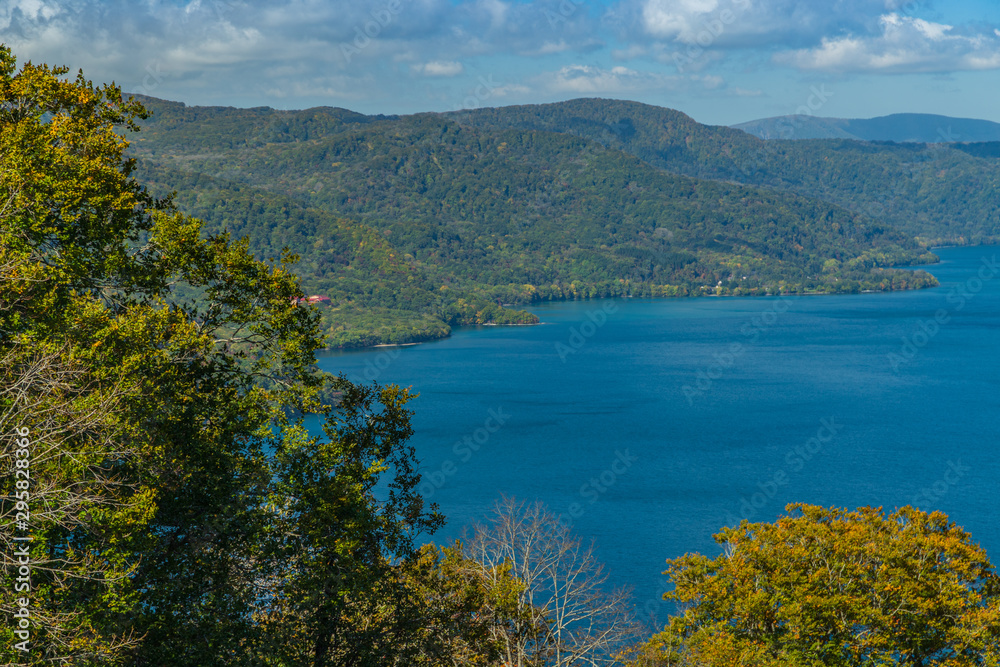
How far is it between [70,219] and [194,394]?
354cm

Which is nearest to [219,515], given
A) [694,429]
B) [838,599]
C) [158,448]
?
[158,448]

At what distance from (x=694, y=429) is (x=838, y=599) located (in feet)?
274

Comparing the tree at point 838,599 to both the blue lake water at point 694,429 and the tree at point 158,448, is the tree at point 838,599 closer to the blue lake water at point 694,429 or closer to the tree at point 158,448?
the tree at point 158,448

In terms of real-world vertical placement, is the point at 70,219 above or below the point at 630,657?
above

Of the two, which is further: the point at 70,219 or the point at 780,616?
the point at 780,616

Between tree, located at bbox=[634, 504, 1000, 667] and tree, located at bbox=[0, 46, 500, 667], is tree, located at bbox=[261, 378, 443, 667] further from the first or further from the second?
tree, located at bbox=[634, 504, 1000, 667]

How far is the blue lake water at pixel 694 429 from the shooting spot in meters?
71.9

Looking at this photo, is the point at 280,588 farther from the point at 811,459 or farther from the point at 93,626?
the point at 811,459

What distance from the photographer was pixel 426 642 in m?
18.0

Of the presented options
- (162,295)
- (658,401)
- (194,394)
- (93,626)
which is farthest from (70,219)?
(658,401)

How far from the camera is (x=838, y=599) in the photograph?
1958cm

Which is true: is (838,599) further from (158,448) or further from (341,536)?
(158,448)

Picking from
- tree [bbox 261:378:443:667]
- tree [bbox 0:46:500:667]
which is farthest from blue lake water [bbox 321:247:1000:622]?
tree [bbox 0:46:500:667]

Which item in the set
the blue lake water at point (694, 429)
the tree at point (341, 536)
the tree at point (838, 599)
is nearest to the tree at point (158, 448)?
the tree at point (341, 536)
